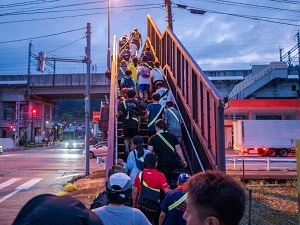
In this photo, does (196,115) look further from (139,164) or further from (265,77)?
(265,77)

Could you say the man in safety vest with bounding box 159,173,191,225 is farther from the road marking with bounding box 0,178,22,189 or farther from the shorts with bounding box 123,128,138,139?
the road marking with bounding box 0,178,22,189

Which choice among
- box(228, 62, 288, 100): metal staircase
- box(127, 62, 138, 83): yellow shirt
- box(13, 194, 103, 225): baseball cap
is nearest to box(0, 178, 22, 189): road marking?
box(127, 62, 138, 83): yellow shirt

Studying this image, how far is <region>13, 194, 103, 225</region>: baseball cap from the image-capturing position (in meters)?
1.39

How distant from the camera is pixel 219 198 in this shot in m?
1.89

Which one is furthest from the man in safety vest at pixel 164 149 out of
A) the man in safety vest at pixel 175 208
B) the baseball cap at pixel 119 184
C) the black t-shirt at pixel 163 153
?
the baseball cap at pixel 119 184

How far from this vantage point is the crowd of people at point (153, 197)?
1.49m

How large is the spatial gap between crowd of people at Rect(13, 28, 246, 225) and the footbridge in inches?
20.2

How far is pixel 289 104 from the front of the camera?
35.7 m

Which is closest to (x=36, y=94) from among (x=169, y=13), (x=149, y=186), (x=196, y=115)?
(x=169, y=13)

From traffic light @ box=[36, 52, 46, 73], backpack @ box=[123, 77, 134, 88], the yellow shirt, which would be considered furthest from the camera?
traffic light @ box=[36, 52, 46, 73]

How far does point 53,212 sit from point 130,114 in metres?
7.32

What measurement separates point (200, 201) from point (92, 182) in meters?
14.3

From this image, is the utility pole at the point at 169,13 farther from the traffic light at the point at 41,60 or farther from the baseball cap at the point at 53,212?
the baseball cap at the point at 53,212

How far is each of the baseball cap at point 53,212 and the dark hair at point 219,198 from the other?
618 mm
